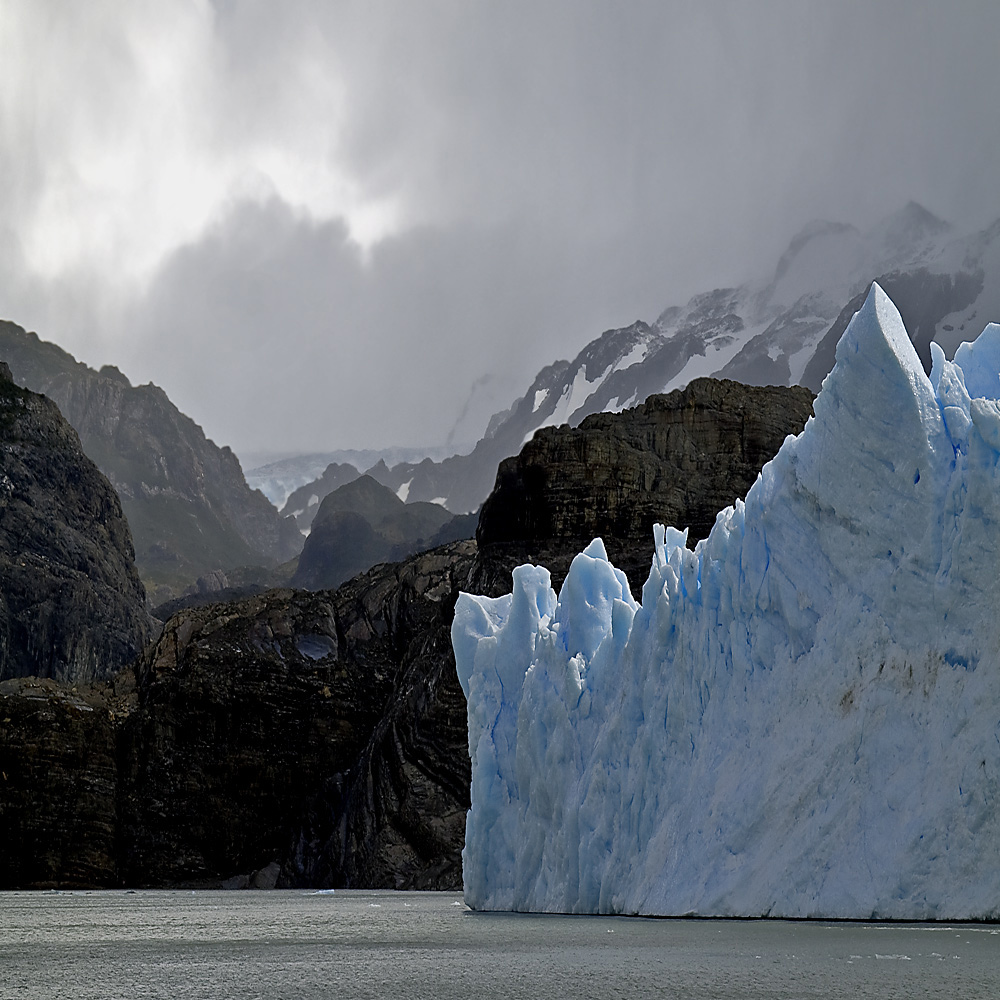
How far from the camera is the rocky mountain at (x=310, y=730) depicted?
213 ft

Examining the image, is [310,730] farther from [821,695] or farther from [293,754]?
[821,695]

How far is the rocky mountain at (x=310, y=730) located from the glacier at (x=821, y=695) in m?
36.8

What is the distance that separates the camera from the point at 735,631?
23.4 metres

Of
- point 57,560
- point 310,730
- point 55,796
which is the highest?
point 57,560

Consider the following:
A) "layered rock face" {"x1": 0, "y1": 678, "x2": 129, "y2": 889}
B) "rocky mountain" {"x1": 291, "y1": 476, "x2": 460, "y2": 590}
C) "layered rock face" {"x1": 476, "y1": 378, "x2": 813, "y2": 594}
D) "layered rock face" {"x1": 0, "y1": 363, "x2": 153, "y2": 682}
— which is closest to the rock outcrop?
"layered rock face" {"x1": 0, "y1": 678, "x2": 129, "y2": 889}

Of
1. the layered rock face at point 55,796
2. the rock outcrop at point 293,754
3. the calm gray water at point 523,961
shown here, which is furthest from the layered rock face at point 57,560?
the calm gray water at point 523,961

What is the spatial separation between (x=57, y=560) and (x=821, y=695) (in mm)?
93592

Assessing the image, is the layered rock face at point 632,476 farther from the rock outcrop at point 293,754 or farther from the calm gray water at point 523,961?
the calm gray water at point 523,961

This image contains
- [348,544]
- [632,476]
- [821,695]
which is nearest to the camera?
[821,695]

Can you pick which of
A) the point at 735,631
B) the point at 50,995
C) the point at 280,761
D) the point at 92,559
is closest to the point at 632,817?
the point at 735,631

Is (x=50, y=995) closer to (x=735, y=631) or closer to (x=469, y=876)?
(x=735, y=631)

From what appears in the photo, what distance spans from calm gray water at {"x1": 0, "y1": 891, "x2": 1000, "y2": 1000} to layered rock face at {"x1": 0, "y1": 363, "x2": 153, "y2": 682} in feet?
252

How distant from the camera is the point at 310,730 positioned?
7212 cm

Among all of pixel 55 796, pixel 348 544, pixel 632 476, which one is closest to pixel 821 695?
pixel 632 476
